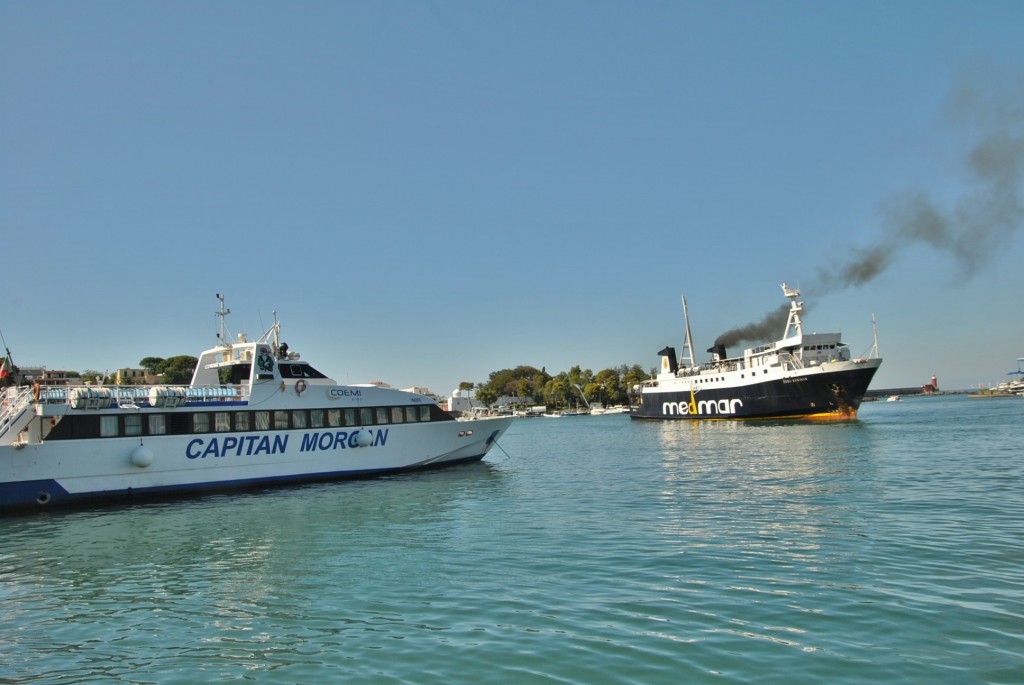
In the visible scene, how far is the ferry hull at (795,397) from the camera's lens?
61781 mm

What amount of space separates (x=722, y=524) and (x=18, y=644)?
43.1 ft

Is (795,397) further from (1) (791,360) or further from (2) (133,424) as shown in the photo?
(2) (133,424)

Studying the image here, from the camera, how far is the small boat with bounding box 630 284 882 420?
62031 mm

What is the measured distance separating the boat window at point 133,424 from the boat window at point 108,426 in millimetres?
337

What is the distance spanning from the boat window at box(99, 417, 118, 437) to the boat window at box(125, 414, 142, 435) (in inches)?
13.3

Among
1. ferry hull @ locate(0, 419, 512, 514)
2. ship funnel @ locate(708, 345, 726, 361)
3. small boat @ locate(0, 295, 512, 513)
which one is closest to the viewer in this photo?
ferry hull @ locate(0, 419, 512, 514)

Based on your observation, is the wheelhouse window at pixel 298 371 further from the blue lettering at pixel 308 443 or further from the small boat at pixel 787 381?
the small boat at pixel 787 381

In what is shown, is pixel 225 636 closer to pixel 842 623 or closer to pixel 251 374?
pixel 842 623

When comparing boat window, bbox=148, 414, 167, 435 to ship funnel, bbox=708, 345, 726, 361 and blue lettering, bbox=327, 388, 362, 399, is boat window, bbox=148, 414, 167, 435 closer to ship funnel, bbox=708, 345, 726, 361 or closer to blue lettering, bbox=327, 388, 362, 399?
blue lettering, bbox=327, 388, 362, 399

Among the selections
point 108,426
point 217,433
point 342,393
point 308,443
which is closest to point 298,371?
point 342,393

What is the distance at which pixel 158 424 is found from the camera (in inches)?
950

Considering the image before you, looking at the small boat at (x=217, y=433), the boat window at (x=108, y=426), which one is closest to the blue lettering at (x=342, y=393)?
the small boat at (x=217, y=433)

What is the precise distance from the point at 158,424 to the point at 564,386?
154640 millimetres

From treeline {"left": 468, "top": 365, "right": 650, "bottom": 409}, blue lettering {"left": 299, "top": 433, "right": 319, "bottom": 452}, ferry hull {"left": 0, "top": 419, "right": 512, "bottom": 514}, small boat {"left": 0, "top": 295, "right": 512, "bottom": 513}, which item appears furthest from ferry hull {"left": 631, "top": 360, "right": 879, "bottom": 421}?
treeline {"left": 468, "top": 365, "right": 650, "bottom": 409}
